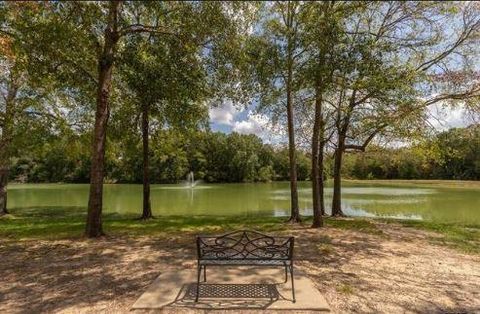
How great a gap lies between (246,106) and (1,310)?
29.0 feet

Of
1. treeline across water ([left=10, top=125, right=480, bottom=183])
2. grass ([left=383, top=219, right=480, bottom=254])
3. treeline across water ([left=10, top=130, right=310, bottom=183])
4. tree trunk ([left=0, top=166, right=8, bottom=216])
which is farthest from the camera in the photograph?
treeline across water ([left=10, top=130, right=310, bottom=183])

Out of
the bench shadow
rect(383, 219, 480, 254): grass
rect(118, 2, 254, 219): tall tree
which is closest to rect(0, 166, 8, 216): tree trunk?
rect(118, 2, 254, 219): tall tree

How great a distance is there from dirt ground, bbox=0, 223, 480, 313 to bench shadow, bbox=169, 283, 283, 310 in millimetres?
613

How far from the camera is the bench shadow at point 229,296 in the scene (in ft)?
14.3

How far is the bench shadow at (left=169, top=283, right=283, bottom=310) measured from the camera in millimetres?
4359

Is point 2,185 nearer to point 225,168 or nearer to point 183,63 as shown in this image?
point 183,63

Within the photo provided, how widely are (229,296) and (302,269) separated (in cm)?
176

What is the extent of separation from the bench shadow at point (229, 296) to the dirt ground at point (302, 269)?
613 millimetres

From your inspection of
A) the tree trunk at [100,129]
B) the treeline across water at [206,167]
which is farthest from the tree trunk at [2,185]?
the treeline across water at [206,167]

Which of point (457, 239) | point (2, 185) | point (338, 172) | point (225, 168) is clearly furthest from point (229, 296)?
point (225, 168)

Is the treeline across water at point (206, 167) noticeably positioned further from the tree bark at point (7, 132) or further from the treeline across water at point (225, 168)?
the tree bark at point (7, 132)

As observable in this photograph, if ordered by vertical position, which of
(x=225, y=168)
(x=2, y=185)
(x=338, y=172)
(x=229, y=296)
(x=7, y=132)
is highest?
(x=225, y=168)

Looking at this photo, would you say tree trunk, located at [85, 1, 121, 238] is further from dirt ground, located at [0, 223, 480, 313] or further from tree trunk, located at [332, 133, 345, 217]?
tree trunk, located at [332, 133, 345, 217]

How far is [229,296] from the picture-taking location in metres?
4.64
